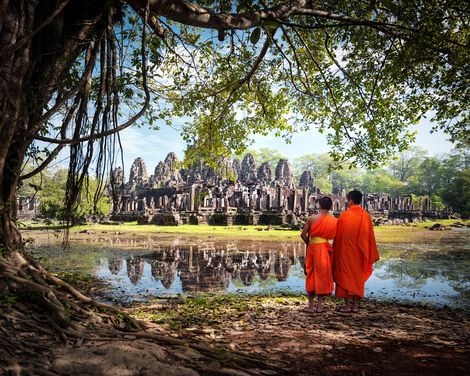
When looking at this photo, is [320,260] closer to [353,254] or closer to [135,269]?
[353,254]

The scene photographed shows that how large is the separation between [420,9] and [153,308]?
691 cm

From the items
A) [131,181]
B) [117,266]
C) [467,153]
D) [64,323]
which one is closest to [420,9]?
[64,323]

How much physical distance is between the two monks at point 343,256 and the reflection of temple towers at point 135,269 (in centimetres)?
352

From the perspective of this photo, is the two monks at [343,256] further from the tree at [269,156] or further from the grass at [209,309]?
the tree at [269,156]

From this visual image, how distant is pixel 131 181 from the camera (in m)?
50.2

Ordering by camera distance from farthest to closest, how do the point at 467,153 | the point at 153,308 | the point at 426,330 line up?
the point at 467,153 < the point at 153,308 < the point at 426,330

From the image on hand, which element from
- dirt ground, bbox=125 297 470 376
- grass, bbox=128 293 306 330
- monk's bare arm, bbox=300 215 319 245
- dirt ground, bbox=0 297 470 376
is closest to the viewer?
dirt ground, bbox=0 297 470 376

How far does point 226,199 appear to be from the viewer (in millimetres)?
28828

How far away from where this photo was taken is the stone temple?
26.1 meters

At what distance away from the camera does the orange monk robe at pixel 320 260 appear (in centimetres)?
444

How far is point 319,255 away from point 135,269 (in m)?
4.83

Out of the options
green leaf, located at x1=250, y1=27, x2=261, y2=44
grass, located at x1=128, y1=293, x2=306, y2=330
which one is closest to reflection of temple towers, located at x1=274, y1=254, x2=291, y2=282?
grass, located at x1=128, y1=293, x2=306, y2=330

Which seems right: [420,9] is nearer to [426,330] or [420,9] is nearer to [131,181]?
[426,330]

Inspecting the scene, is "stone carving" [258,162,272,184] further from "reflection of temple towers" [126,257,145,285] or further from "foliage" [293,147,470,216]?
"reflection of temple towers" [126,257,145,285]
